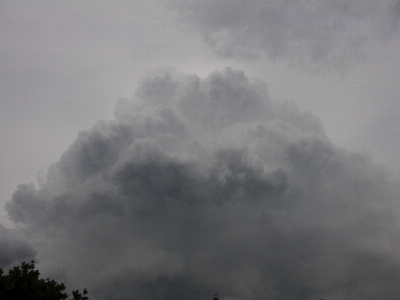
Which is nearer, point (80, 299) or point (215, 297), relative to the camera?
point (80, 299)

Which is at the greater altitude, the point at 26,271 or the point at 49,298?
the point at 26,271

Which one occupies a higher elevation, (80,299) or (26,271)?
(26,271)

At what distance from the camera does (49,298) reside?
4394 cm

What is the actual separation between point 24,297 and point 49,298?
323cm

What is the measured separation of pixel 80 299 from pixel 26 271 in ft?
24.9

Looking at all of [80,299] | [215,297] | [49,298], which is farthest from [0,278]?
[215,297]

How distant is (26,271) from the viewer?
151 ft

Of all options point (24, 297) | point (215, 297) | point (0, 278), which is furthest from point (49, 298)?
point (215, 297)

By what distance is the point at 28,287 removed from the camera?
4469 cm

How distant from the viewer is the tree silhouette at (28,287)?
43.8m

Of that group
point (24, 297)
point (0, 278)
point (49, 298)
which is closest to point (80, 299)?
point (49, 298)

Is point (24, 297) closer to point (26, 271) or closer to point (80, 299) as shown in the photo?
point (26, 271)

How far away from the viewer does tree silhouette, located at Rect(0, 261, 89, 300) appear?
43.8 m

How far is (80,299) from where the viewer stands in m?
45.3
